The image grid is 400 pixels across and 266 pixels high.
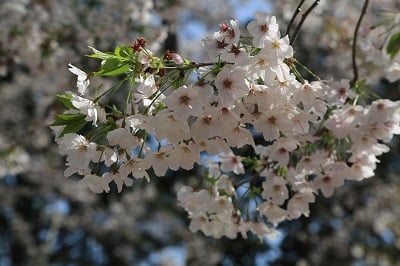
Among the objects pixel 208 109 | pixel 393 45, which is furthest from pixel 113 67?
pixel 393 45

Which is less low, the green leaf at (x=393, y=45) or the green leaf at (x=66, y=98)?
the green leaf at (x=393, y=45)

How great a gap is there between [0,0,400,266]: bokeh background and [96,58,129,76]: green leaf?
248 cm

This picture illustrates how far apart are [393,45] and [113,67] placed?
2.44ft

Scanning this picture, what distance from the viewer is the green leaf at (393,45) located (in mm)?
1484

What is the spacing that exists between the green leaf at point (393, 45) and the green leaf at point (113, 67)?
2.29ft

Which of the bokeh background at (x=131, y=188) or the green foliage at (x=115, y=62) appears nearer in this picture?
the green foliage at (x=115, y=62)

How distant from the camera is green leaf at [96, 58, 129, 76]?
4.73 feet

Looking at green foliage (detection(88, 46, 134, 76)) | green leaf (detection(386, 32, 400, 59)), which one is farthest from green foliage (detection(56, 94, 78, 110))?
green leaf (detection(386, 32, 400, 59))

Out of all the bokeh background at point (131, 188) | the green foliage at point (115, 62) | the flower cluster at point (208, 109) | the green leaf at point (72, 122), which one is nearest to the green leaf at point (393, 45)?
the flower cluster at point (208, 109)

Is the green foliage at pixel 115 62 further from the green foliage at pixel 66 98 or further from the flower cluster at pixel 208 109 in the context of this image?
the green foliage at pixel 66 98

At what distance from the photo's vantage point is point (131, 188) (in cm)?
816

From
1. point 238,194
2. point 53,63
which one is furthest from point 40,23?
point 238,194

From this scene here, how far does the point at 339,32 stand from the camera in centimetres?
484

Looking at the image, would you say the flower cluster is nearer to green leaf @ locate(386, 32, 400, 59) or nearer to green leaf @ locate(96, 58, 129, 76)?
green leaf @ locate(96, 58, 129, 76)
